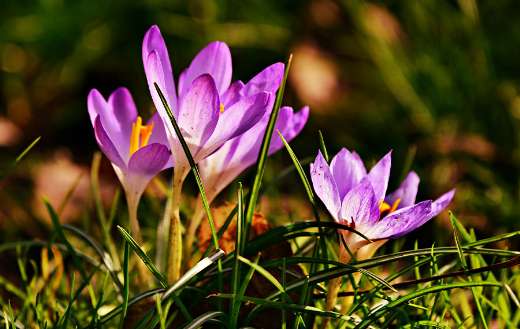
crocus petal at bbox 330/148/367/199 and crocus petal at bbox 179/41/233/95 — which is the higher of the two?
crocus petal at bbox 179/41/233/95

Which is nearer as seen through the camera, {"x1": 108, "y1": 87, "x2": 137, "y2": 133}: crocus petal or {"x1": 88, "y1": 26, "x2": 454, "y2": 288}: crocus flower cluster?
{"x1": 88, "y1": 26, "x2": 454, "y2": 288}: crocus flower cluster

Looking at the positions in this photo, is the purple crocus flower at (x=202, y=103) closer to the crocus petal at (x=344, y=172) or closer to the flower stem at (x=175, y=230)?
the flower stem at (x=175, y=230)

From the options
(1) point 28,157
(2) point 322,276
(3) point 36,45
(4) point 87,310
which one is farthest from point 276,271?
(3) point 36,45

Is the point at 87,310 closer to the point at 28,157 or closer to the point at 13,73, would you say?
the point at 28,157

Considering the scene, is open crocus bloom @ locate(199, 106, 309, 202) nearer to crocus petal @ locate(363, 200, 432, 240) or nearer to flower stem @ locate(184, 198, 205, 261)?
flower stem @ locate(184, 198, 205, 261)

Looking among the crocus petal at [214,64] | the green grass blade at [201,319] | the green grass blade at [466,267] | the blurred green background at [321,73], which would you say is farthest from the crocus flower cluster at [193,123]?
the blurred green background at [321,73]

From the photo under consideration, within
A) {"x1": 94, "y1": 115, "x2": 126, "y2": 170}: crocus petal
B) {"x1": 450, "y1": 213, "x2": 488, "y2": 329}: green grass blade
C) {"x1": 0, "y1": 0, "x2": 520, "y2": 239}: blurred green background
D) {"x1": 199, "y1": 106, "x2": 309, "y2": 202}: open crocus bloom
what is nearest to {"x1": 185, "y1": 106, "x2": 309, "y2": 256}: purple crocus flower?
{"x1": 199, "y1": 106, "x2": 309, "y2": 202}: open crocus bloom
